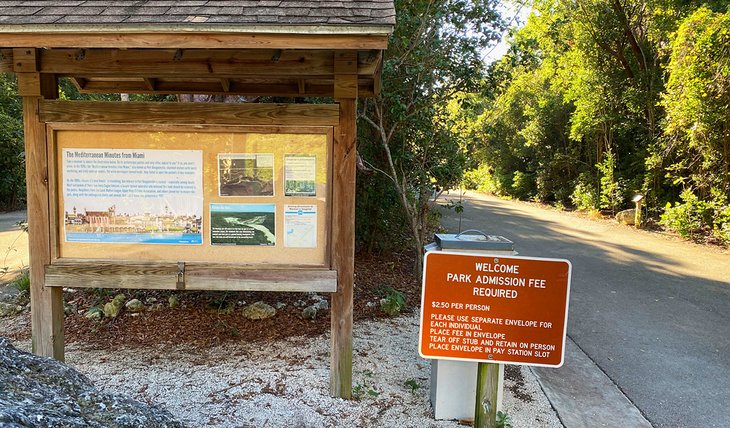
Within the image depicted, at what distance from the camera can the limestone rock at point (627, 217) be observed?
15.7m

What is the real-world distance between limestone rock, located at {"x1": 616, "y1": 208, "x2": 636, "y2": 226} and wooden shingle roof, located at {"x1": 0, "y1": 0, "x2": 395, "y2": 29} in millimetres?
14970

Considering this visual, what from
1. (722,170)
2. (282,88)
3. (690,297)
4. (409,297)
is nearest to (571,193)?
(722,170)

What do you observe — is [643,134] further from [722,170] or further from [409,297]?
[409,297]

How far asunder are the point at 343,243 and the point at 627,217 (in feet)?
48.9

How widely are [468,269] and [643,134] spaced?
16144 mm

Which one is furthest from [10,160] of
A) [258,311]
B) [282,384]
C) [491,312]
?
[491,312]

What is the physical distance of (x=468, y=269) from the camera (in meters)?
3.04

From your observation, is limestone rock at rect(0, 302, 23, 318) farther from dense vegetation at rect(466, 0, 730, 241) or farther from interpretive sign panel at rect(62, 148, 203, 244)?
dense vegetation at rect(466, 0, 730, 241)

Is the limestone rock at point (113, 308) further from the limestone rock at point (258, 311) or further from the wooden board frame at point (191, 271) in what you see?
the wooden board frame at point (191, 271)

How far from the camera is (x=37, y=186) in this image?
12.1 feet

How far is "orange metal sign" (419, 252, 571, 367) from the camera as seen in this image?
9.82ft

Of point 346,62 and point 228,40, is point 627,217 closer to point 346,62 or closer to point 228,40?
point 346,62

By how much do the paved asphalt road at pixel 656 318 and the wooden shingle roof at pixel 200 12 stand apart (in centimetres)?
354

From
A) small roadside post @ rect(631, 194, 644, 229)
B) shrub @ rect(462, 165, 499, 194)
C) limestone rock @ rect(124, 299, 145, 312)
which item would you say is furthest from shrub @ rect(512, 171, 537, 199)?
limestone rock @ rect(124, 299, 145, 312)
